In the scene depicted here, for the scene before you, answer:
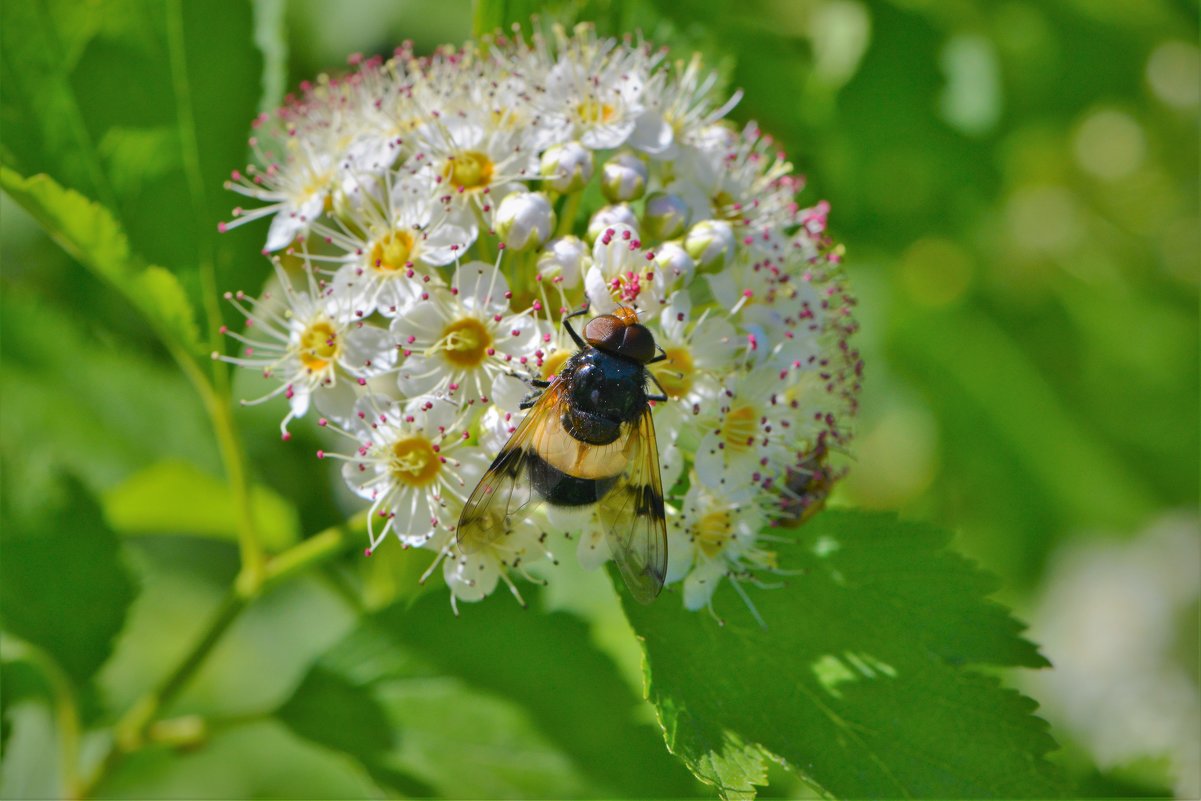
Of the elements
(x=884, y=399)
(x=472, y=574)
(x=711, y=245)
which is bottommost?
(x=472, y=574)

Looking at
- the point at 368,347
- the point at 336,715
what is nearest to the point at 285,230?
the point at 368,347

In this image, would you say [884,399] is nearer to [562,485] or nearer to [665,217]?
[665,217]

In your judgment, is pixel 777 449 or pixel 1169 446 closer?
pixel 777 449

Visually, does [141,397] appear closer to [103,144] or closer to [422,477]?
[103,144]

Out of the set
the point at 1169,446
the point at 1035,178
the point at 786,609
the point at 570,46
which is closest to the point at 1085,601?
the point at 1169,446

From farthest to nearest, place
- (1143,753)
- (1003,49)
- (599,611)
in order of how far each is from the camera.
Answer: (1003,49)
(1143,753)
(599,611)

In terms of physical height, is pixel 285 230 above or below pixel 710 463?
above

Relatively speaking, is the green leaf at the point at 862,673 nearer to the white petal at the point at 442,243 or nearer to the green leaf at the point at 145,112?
the white petal at the point at 442,243
